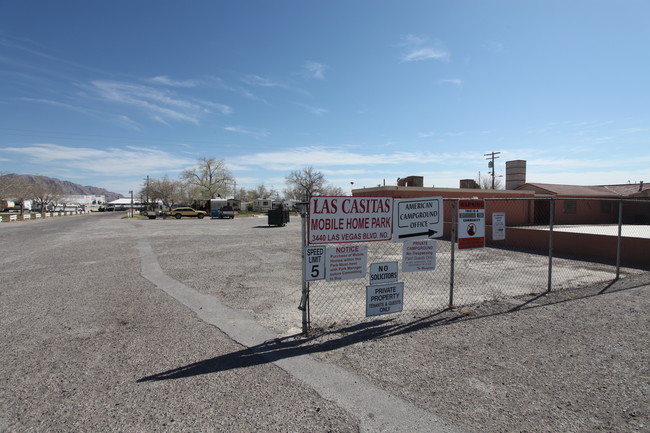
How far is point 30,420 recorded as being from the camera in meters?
2.71

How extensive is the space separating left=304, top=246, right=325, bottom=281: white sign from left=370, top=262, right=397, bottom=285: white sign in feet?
2.62

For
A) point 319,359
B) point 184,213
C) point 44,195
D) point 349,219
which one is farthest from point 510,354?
point 44,195

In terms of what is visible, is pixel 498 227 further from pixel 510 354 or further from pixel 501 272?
pixel 501 272

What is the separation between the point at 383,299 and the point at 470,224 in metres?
2.01

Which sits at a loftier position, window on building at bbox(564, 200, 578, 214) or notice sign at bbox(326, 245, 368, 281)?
window on building at bbox(564, 200, 578, 214)

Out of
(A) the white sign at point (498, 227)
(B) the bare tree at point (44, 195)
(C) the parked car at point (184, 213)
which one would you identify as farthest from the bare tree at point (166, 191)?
(A) the white sign at point (498, 227)

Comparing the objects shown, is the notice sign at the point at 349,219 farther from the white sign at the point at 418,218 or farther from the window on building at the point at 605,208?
the window on building at the point at 605,208

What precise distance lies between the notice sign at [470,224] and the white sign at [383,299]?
1393 millimetres

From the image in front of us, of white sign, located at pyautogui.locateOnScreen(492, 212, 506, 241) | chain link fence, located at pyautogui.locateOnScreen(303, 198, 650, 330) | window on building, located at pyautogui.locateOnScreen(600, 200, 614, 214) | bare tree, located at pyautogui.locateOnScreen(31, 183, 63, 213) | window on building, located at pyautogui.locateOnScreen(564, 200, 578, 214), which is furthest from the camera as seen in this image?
bare tree, located at pyautogui.locateOnScreen(31, 183, 63, 213)

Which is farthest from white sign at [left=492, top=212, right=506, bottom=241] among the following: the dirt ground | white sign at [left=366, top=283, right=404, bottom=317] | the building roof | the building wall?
the building roof

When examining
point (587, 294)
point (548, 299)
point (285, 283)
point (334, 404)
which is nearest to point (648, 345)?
point (548, 299)

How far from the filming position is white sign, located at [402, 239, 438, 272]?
5113 mm

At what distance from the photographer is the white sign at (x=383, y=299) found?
15.9ft

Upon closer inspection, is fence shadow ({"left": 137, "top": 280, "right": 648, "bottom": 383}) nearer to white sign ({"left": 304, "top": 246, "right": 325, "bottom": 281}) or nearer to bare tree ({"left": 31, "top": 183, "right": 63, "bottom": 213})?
white sign ({"left": 304, "top": 246, "right": 325, "bottom": 281})
